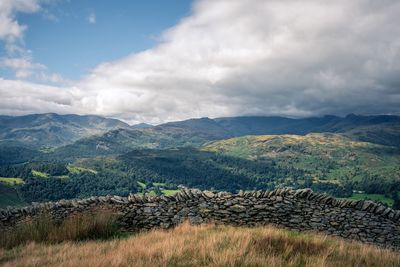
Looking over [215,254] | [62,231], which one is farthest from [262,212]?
[62,231]

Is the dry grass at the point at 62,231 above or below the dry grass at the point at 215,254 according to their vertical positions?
below

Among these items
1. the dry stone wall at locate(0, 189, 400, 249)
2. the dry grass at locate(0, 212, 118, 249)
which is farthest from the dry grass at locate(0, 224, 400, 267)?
the dry stone wall at locate(0, 189, 400, 249)

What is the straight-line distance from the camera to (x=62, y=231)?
11.3 metres

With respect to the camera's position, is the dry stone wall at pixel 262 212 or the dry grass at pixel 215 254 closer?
the dry grass at pixel 215 254

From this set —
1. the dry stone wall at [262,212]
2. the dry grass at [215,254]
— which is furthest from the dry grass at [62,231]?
the dry grass at [215,254]

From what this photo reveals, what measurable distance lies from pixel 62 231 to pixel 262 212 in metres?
8.32

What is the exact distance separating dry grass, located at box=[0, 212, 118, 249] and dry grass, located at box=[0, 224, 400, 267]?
1901 millimetres

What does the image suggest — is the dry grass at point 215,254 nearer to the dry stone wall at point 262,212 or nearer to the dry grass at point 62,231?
the dry grass at point 62,231

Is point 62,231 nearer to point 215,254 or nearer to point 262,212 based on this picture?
point 215,254

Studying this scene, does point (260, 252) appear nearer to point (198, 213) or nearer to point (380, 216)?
point (198, 213)

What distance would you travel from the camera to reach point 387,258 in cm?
751

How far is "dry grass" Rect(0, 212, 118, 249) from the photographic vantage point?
10992 millimetres

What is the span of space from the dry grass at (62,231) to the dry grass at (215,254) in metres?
1.90

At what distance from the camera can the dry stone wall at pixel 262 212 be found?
12.9 m
